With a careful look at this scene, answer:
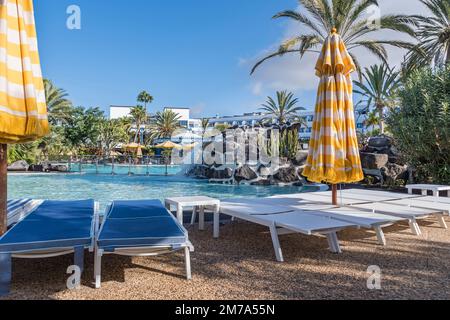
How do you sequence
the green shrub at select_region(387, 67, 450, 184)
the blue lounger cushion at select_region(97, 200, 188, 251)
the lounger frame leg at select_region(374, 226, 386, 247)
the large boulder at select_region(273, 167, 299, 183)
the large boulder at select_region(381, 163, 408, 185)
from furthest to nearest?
1. the large boulder at select_region(273, 167, 299, 183)
2. the large boulder at select_region(381, 163, 408, 185)
3. the green shrub at select_region(387, 67, 450, 184)
4. the lounger frame leg at select_region(374, 226, 386, 247)
5. the blue lounger cushion at select_region(97, 200, 188, 251)

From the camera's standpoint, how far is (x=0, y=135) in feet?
9.66

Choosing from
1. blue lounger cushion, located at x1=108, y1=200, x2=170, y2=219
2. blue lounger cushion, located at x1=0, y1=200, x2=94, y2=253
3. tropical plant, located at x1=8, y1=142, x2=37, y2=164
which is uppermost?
tropical plant, located at x1=8, y1=142, x2=37, y2=164

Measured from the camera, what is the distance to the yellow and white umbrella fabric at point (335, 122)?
508cm

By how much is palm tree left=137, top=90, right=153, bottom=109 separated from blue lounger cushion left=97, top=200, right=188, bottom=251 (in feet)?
132

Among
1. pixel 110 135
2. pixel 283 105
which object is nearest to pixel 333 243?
pixel 283 105

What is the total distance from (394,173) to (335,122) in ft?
27.2

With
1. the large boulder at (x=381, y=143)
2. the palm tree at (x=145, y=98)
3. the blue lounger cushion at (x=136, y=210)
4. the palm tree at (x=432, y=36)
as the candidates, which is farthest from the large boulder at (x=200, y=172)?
the palm tree at (x=145, y=98)

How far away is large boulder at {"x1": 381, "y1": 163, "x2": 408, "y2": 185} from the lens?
39.1ft

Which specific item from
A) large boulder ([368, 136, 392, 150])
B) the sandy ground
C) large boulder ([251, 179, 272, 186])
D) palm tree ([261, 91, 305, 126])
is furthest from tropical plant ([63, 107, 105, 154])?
the sandy ground

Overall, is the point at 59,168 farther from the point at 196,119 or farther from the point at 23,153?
the point at 196,119

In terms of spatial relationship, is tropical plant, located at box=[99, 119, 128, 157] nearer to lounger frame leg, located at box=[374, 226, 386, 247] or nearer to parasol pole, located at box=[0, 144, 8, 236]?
parasol pole, located at box=[0, 144, 8, 236]

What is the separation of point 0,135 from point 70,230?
116 centimetres

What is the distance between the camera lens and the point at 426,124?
8.45 m

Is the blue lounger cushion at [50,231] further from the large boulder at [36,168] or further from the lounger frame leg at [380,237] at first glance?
the large boulder at [36,168]
